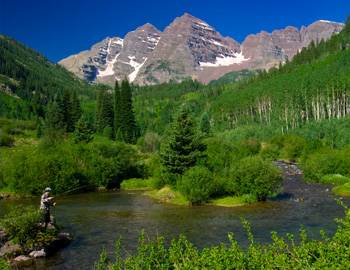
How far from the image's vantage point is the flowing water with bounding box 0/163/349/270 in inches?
1406

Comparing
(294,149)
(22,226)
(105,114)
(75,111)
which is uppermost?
(75,111)

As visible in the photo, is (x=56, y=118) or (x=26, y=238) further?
(x=56, y=118)

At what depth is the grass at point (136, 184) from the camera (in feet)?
275

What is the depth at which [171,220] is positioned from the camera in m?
47.3

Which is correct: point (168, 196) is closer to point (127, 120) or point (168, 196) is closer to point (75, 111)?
point (127, 120)

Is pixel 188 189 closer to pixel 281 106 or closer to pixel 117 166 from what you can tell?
pixel 117 166

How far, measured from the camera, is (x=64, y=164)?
79500mm

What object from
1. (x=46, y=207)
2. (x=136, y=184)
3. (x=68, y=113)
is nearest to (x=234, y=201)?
(x=46, y=207)

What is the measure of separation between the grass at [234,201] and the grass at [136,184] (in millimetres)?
26459

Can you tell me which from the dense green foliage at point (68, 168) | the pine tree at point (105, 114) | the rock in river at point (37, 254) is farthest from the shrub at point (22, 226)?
the pine tree at point (105, 114)

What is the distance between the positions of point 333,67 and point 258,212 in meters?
155

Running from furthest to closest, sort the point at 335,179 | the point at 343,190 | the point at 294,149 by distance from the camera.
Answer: the point at 294,149
the point at 335,179
the point at 343,190

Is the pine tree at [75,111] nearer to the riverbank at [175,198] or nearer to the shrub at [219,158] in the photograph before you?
the riverbank at [175,198]

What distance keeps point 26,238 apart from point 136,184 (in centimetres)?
5002
